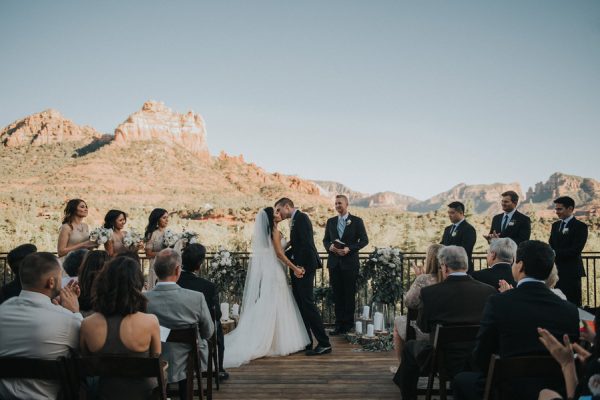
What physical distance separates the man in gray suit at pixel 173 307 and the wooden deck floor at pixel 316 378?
3.46 feet

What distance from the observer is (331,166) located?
74062 millimetres

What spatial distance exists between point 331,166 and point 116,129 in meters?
30.5

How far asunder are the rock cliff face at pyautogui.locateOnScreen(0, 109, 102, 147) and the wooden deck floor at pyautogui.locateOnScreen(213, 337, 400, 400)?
196 ft

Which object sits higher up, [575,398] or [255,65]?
[255,65]

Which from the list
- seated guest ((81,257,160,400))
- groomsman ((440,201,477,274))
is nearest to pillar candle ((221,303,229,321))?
→ groomsman ((440,201,477,274))

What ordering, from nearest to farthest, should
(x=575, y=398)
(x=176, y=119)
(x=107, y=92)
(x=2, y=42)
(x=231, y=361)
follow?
1. (x=575, y=398)
2. (x=231, y=361)
3. (x=2, y=42)
4. (x=107, y=92)
5. (x=176, y=119)

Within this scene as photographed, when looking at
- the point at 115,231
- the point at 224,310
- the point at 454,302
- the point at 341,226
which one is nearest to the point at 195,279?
the point at 224,310

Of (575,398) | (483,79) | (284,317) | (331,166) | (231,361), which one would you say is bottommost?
(231,361)

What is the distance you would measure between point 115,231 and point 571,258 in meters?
6.33

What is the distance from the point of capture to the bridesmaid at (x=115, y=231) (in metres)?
6.67

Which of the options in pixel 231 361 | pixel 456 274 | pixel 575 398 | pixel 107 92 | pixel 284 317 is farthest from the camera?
pixel 107 92

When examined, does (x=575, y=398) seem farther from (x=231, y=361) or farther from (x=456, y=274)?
(x=231, y=361)

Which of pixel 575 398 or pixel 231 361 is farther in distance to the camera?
pixel 231 361

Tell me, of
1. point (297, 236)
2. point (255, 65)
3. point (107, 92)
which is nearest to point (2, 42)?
point (107, 92)
